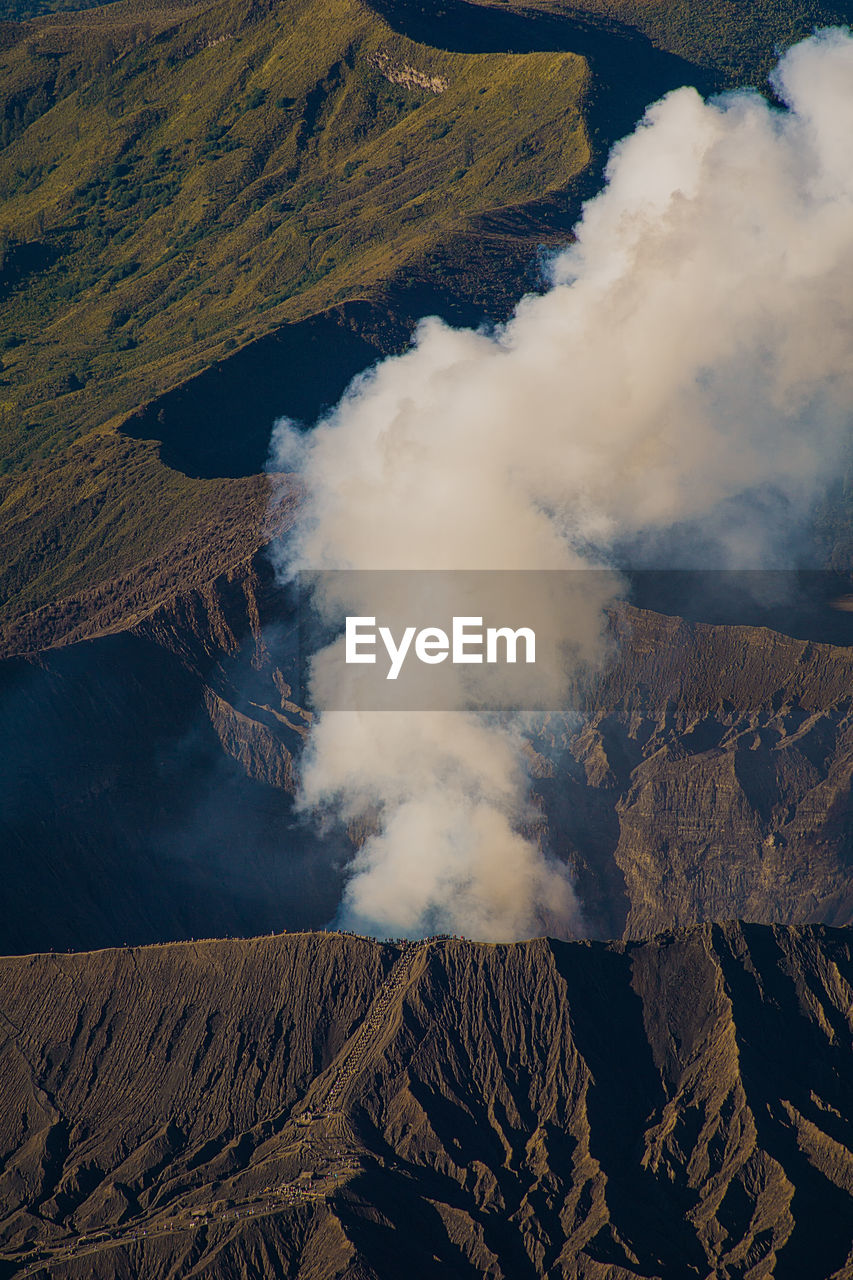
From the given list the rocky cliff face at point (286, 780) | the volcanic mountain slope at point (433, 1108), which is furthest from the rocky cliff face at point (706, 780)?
the volcanic mountain slope at point (433, 1108)

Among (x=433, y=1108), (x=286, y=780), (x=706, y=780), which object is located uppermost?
(x=433, y=1108)

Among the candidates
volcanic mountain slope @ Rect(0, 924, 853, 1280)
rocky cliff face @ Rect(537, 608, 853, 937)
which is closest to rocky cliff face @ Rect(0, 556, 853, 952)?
rocky cliff face @ Rect(537, 608, 853, 937)

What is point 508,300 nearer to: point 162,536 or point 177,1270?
point 162,536

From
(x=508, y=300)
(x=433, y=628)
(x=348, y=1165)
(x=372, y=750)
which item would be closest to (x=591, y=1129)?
(x=348, y=1165)

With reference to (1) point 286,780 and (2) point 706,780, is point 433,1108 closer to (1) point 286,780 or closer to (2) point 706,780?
(2) point 706,780

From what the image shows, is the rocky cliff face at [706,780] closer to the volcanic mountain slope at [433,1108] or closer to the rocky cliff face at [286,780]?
the rocky cliff face at [286,780]

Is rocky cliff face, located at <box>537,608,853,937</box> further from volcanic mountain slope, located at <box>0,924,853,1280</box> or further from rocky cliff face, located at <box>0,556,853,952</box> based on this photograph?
volcanic mountain slope, located at <box>0,924,853,1280</box>

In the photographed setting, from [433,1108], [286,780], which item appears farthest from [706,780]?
[433,1108]

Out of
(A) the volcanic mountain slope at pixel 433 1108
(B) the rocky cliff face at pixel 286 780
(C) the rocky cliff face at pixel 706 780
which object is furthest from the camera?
(C) the rocky cliff face at pixel 706 780
